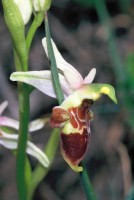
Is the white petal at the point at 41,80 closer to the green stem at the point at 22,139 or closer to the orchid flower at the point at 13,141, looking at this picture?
the green stem at the point at 22,139

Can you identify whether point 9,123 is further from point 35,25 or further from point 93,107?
point 93,107

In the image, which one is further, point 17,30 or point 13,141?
point 13,141

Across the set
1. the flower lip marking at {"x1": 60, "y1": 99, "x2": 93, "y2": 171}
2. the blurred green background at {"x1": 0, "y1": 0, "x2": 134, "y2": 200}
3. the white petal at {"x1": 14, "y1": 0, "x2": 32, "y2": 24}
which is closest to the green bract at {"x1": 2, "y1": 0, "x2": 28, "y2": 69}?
the white petal at {"x1": 14, "y1": 0, "x2": 32, "y2": 24}

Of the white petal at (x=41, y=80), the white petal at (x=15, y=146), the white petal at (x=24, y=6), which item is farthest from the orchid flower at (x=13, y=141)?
the white petal at (x=24, y=6)

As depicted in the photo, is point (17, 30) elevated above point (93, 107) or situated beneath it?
elevated above

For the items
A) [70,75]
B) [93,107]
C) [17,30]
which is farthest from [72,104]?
[93,107]

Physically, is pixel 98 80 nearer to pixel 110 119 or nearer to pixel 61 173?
pixel 110 119

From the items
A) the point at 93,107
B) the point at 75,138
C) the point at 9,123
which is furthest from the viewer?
the point at 93,107
